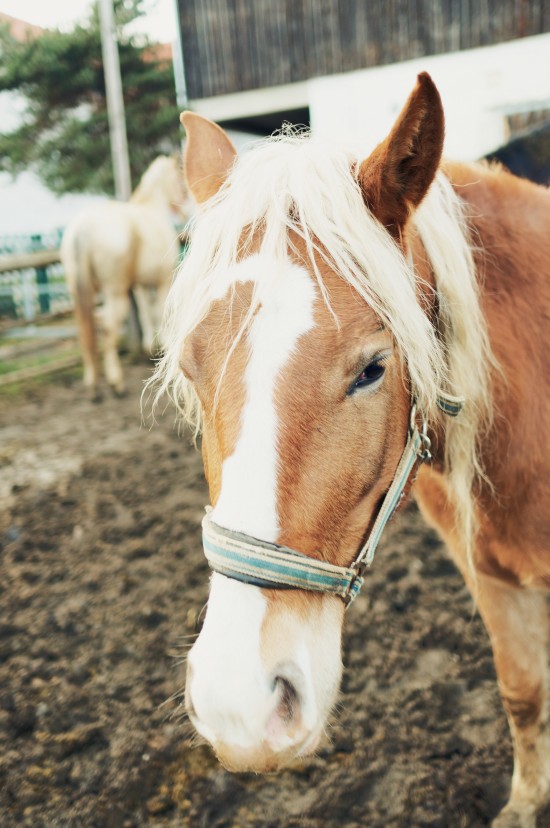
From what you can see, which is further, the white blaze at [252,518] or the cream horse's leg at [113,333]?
the cream horse's leg at [113,333]

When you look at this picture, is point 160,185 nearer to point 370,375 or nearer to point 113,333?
point 113,333

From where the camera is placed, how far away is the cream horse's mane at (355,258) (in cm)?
133

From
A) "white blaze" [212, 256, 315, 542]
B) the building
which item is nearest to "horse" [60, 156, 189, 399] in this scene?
the building

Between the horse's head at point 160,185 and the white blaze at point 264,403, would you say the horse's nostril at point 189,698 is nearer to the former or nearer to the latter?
the white blaze at point 264,403

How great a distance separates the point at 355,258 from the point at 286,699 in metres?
0.87

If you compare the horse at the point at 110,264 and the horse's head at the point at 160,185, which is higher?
the horse's head at the point at 160,185

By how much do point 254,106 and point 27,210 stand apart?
617 inches

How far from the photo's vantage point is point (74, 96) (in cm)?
1456

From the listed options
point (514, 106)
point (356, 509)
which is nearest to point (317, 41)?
point (514, 106)

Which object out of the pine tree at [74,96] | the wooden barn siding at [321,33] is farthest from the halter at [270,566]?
the pine tree at [74,96]

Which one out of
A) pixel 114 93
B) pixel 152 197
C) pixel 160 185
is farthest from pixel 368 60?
pixel 152 197

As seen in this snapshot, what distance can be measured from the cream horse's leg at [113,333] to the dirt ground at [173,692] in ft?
9.55

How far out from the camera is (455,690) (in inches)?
96.6

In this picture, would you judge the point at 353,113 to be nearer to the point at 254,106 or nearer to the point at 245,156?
the point at 254,106
